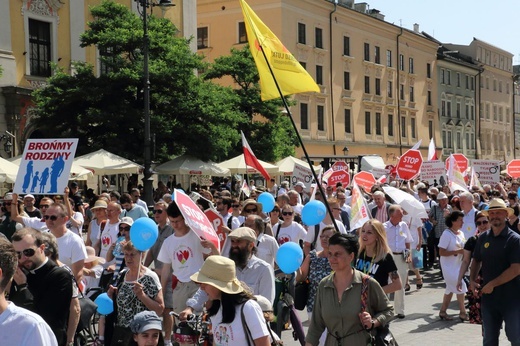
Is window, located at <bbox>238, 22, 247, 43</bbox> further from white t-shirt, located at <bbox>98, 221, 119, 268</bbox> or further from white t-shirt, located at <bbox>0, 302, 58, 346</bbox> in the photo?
white t-shirt, located at <bbox>0, 302, 58, 346</bbox>

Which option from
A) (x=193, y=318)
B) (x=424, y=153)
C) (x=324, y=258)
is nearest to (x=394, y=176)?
(x=324, y=258)

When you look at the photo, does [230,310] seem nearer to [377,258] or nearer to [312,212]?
[377,258]

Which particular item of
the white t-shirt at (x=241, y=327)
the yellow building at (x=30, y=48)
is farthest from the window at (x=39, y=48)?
the white t-shirt at (x=241, y=327)

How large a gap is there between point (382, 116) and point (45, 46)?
31698 millimetres

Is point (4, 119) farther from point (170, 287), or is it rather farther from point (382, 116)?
point (382, 116)

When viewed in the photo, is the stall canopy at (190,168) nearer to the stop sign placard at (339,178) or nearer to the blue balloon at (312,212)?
the stop sign placard at (339,178)

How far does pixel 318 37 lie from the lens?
49688mm

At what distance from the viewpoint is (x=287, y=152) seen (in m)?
37.3

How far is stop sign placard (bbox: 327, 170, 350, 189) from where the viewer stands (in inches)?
881

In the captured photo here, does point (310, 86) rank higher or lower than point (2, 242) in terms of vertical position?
higher

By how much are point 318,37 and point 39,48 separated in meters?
22.7

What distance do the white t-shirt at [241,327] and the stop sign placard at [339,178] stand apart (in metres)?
17.5

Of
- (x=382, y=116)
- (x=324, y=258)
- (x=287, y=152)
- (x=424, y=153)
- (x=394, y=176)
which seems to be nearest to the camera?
(x=324, y=258)

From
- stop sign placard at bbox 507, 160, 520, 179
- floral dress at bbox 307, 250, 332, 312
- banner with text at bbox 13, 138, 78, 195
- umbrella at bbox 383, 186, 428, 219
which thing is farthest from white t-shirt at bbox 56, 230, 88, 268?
stop sign placard at bbox 507, 160, 520, 179
